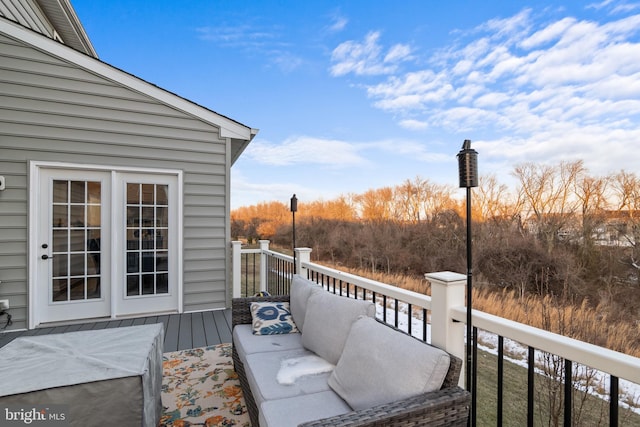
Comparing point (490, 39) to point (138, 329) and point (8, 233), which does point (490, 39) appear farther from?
point (8, 233)

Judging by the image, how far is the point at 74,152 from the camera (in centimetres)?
378

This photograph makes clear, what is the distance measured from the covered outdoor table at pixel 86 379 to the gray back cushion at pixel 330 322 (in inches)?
37.9

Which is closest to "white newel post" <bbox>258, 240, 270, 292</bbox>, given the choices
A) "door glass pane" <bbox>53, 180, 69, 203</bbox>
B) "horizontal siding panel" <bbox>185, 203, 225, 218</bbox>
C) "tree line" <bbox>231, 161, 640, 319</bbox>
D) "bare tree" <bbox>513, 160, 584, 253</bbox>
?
"horizontal siding panel" <bbox>185, 203, 225, 218</bbox>

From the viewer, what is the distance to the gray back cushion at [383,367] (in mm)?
1275

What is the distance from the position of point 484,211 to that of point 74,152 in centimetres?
1059

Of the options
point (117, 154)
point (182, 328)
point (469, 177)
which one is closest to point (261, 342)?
point (469, 177)

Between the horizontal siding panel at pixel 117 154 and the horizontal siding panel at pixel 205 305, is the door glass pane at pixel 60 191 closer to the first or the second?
the horizontal siding panel at pixel 117 154

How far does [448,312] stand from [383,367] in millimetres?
470

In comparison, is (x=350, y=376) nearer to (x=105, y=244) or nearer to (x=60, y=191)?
(x=105, y=244)

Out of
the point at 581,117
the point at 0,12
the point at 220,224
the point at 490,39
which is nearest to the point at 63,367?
the point at 220,224

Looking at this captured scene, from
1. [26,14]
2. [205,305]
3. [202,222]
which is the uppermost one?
[26,14]

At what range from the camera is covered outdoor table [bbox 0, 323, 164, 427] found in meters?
1.47

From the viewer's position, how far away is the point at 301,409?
57.3 inches

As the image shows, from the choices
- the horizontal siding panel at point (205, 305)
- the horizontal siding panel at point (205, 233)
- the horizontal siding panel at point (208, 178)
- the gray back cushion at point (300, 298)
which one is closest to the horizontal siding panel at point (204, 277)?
the horizontal siding panel at point (205, 305)
